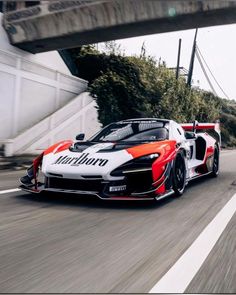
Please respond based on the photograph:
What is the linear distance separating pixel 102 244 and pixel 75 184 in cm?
175

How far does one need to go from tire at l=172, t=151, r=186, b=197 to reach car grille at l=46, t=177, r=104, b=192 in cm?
123

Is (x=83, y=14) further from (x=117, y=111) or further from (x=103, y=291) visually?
(x=103, y=291)

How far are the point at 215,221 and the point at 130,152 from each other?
1.36 meters

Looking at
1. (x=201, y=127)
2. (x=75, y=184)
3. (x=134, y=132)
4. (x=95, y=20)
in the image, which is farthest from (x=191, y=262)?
(x=95, y=20)

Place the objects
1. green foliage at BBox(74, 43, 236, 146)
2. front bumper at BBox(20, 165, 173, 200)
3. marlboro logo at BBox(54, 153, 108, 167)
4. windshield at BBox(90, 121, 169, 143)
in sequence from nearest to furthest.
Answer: front bumper at BBox(20, 165, 173, 200), marlboro logo at BBox(54, 153, 108, 167), windshield at BBox(90, 121, 169, 143), green foliage at BBox(74, 43, 236, 146)

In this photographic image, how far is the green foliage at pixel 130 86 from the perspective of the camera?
1925 cm

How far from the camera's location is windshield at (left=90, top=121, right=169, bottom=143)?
6180 mm

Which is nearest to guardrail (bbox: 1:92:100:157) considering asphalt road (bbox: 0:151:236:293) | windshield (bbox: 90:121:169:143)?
windshield (bbox: 90:121:169:143)

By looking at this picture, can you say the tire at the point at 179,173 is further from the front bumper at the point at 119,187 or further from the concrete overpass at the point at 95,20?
the concrete overpass at the point at 95,20

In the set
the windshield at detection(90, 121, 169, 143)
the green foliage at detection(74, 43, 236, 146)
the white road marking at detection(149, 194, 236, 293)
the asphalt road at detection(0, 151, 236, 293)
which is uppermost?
the green foliage at detection(74, 43, 236, 146)

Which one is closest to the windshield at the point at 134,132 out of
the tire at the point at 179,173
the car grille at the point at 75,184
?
the tire at the point at 179,173

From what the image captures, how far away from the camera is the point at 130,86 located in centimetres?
2053

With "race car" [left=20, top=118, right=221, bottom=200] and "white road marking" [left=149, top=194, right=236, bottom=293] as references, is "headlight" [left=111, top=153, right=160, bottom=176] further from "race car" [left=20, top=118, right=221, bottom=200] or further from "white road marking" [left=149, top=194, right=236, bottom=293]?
"white road marking" [left=149, top=194, right=236, bottom=293]

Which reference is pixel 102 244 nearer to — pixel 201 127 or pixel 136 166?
pixel 136 166
